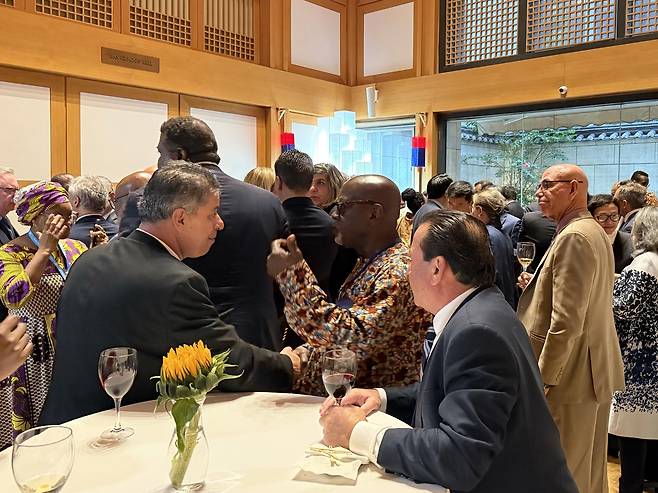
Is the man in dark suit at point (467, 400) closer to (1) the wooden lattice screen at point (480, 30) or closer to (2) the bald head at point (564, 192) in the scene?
(2) the bald head at point (564, 192)

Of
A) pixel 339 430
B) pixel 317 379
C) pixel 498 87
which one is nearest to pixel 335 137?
pixel 498 87

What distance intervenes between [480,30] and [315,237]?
7.01 metres

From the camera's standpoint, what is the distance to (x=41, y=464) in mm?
1196

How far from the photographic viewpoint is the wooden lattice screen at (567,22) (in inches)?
310

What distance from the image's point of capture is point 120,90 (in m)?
7.36

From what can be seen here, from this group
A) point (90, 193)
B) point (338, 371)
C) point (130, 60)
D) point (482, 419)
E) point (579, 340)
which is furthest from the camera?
point (130, 60)

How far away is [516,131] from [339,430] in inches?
Result: 306

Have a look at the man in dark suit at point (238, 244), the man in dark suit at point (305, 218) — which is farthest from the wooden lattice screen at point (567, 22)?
the man in dark suit at point (238, 244)

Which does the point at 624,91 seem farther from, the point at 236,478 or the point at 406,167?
the point at 236,478

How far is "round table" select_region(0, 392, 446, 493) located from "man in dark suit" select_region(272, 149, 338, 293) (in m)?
0.99

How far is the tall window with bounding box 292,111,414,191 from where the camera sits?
9.77m

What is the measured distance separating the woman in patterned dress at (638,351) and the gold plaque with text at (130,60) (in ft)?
19.7

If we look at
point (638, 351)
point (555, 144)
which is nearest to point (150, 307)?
point (638, 351)

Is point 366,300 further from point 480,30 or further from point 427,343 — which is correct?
point 480,30
